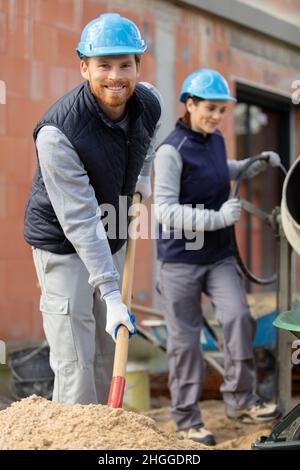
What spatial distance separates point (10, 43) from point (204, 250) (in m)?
1.81

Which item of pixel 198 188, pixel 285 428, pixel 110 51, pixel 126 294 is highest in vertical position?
pixel 110 51

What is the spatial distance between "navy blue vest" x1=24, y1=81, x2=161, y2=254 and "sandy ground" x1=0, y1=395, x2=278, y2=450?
720 millimetres

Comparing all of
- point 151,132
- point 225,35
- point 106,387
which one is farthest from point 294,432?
point 225,35

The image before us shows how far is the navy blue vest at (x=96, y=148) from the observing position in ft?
9.00

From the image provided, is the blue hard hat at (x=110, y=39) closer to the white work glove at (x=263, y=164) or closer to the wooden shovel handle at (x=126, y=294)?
the wooden shovel handle at (x=126, y=294)

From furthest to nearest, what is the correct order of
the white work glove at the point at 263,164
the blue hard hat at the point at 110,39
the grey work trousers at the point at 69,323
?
the white work glove at the point at 263,164
the grey work trousers at the point at 69,323
the blue hard hat at the point at 110,39

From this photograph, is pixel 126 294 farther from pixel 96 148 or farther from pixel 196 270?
pixel 196 270

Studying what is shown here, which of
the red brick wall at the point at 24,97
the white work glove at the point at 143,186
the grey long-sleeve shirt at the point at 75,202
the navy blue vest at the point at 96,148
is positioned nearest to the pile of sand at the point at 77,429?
the grey long-sleeve shirt at the point at 75,202

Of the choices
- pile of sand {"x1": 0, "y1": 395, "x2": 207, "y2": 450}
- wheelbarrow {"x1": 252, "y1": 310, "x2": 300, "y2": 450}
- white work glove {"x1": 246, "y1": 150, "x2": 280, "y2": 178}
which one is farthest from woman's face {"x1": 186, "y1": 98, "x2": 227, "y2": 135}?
pile of sand {"x1": 0, "y1": 395, "x2": 207, "y2": 450}

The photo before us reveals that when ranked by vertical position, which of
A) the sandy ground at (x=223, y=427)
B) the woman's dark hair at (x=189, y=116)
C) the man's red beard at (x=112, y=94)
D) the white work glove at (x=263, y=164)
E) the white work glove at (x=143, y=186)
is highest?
the woman's dark hair at (x=189, y=116)

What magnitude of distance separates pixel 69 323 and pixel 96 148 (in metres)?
0.69

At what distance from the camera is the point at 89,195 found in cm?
273

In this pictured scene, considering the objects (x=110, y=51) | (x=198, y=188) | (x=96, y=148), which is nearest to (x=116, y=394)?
(x=96, y=148)

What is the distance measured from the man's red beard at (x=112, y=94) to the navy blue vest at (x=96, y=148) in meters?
0.04
